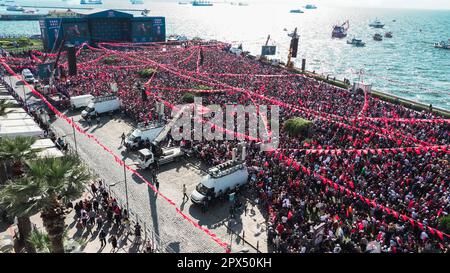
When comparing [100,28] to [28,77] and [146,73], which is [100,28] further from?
[28,77]

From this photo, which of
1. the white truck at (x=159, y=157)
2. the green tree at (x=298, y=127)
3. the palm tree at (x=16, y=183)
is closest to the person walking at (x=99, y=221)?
the palm tree at (x=16, y=183)

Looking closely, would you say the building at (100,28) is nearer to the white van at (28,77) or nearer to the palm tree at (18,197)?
the white van at (28,77)

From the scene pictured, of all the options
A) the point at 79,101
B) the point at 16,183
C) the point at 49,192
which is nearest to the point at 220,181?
the point at 49,192
